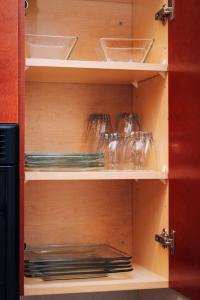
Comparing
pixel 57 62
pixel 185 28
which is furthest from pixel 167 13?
pixel 57 62

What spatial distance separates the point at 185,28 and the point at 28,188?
0.84 meters

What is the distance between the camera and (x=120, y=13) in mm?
2131

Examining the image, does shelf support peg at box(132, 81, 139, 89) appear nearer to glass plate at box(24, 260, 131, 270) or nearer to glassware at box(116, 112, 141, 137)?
glassware at box(116, 112, 141, 137)

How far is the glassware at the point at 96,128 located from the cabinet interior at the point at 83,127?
53 mm

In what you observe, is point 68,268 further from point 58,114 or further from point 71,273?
point 58,114

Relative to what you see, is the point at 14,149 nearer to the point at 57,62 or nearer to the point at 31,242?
the point at 57,62

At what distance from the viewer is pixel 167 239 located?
5.72 ft

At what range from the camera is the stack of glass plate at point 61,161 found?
67.0 inches

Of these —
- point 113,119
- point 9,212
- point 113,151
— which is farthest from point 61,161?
point 113,119

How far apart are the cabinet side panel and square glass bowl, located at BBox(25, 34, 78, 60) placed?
268 mm

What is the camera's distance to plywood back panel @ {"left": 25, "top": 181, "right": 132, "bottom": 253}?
2035 mm

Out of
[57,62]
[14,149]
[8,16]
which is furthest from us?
[57,62]

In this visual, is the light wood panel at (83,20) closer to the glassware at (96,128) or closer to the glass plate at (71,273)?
the glassware at (96,128)

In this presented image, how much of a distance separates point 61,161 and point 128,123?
1.24 ft
